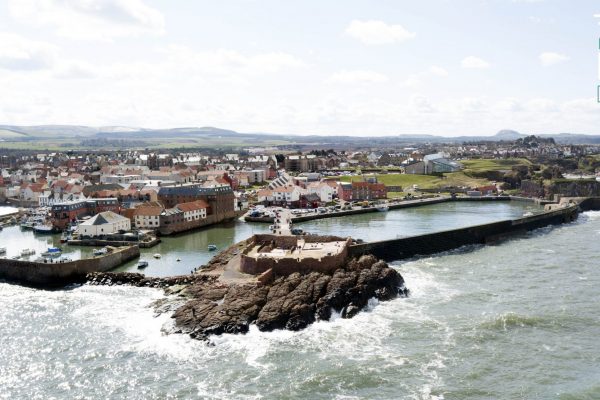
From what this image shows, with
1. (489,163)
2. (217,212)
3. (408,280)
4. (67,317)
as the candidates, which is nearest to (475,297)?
(408,280)

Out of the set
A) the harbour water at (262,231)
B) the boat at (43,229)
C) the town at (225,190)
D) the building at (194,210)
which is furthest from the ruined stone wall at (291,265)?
the boat at (43,229)

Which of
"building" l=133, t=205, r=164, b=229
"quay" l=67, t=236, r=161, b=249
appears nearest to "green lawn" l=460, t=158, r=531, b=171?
"building" l=133, t=205, r=164, b=229

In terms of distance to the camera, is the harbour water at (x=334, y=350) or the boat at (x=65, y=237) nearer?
the harbour water at (x=334, y=350)

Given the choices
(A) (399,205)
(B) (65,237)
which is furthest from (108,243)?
(A) (399,205)

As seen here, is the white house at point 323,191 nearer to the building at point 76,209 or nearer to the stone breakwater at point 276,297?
the building at point 76,209

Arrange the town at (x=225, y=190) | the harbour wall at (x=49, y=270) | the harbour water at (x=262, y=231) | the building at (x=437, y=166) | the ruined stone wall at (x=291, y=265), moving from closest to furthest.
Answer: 1. the ruined stone wall at (x=291, y=265)
2. the harbour wall at (x=49, y=270)
3. the harbour water at (x=262, y=231)
4. the town at (x=225, y=190)
5. the building at (x=437, y=166)

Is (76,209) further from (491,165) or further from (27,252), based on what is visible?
(491,165)
